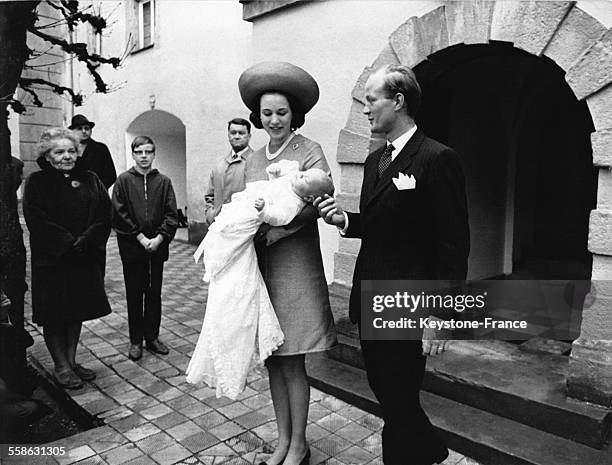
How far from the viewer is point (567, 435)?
2.98m

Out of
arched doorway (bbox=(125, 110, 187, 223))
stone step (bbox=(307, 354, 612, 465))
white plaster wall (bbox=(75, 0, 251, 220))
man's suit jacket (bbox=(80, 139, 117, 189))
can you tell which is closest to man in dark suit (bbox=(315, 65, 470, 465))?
stone step (bbox=(307, 354, 612, 465))

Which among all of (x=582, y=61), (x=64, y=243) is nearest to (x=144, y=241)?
(x=64, y=243)

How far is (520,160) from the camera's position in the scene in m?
7.18

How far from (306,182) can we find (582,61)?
190 cm

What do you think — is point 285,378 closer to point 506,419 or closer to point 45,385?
point 506,419

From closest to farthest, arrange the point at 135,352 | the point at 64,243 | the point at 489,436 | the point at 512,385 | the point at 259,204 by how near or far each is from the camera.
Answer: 1. the point at 259,204
2. the point at 489,436
3. the point at 512,385
4. the point at 64,243
5. the point at 135,352

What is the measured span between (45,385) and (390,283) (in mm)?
2976

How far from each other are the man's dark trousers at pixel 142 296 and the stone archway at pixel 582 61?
8.92 ft

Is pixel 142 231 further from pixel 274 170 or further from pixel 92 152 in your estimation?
pixel 274 170

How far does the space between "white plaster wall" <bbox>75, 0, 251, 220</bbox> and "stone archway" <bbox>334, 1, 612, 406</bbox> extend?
5591mm

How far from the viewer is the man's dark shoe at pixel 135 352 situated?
4.42 m

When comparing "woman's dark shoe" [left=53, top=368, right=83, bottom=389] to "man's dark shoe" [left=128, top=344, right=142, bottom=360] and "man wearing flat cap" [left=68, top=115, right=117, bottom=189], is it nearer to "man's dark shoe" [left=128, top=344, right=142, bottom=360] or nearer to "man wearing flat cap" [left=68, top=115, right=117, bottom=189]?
"man's dark shoe" [left=128, top=344, right=142, bottom=360]

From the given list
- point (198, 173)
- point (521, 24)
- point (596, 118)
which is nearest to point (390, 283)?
point (596, 118)

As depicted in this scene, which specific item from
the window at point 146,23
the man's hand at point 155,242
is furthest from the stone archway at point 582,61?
the window at point 146,23
